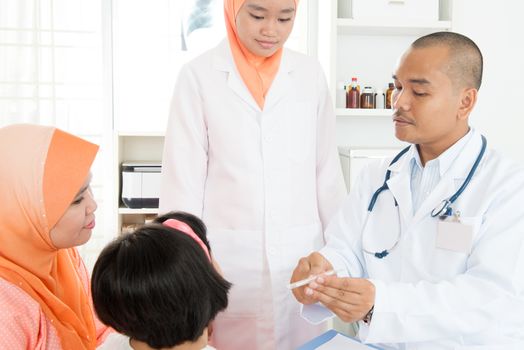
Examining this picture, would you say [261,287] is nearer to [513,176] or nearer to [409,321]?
[409,321]

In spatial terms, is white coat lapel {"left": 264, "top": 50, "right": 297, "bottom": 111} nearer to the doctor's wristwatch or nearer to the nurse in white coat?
the nurse in white coat

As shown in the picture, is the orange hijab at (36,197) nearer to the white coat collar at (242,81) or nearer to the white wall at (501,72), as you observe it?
the white coat collar at (242,81)

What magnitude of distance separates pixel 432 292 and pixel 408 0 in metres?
1.40

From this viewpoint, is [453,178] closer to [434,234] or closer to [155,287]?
[434,234]

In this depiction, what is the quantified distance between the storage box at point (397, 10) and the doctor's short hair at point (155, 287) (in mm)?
1475

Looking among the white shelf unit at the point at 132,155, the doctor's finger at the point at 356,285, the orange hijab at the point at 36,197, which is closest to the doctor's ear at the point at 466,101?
the doctor's finger at the point at 356,285

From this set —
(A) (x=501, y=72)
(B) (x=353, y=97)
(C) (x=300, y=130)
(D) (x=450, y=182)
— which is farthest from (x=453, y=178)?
(A) (x=501, y=72)

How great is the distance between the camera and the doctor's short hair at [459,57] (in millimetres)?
1223

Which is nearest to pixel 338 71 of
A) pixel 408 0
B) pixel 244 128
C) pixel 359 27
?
pixel 359 27

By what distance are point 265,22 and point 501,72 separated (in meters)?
1.25

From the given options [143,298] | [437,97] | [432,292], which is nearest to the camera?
[143,298]

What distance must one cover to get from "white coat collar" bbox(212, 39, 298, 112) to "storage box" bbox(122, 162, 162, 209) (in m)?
1.05

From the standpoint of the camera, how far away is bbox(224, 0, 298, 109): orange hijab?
1.62 meters

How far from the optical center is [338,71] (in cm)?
238
